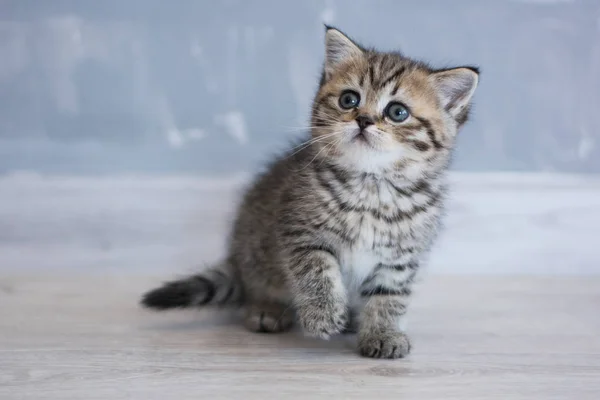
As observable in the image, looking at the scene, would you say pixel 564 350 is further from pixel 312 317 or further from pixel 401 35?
pixel 401 35

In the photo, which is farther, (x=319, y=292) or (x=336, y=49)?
(x=336, y=49)

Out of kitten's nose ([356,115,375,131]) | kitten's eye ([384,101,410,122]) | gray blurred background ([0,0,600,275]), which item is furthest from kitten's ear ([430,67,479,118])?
gray blurred background ([0,0,600,275])

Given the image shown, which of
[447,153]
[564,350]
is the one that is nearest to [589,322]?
[564,350]

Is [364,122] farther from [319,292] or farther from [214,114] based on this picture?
[214,114]

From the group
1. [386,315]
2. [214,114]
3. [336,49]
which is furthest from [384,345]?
[214,114]

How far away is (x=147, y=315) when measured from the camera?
2.03 m

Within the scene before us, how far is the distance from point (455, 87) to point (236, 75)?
2.86 ft

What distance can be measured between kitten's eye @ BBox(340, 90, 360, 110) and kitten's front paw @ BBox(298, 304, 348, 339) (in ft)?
1.56

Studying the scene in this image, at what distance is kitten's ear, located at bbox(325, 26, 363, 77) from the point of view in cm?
185

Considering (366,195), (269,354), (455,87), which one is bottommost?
(269,354)

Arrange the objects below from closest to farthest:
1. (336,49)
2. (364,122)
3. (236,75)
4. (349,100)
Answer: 1. (364,122)
2. (349,100)
3. (336,49)
4. (236,75)

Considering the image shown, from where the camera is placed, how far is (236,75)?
242 centimetres

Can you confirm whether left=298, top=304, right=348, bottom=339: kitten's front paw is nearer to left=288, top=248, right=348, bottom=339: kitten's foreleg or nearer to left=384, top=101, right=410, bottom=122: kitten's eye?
left=288, top=248, right=348, bottom=339: kitten's foreleg

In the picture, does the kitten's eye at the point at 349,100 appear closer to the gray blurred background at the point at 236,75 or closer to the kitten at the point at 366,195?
the kitten at the point at 366,195
